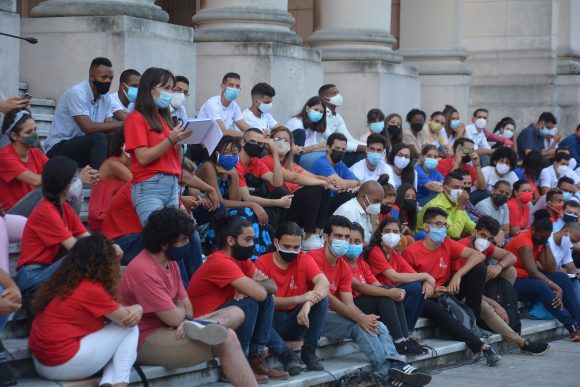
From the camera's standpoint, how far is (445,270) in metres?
12.4

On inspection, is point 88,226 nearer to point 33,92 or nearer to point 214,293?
point 214,293

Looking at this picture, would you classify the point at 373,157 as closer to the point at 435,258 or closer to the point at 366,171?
the point at 366,171

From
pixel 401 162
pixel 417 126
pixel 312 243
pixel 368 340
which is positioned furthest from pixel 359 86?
pixel 368 340

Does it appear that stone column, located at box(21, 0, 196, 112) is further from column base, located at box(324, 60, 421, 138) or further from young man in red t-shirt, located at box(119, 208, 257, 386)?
column base, located at box(324, 60, 421, 138)

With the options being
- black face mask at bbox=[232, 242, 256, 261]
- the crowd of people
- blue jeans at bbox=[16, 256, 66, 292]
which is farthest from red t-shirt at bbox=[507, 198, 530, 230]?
blue jeans at bbox=[16, 256, 66, 292]

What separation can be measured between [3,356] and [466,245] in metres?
5.99

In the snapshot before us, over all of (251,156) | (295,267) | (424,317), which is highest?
(251,156)

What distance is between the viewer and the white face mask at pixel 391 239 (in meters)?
11.6

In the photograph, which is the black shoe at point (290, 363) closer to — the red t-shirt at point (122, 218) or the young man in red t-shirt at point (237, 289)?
the young man in red t-shirt at point (237, 289)

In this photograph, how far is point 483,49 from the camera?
77.6 ft

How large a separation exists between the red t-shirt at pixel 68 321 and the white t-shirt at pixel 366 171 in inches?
230

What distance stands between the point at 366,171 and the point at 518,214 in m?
2.37

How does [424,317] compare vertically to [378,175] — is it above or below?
below

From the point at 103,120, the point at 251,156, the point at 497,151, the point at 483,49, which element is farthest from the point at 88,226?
the point at 483,49
